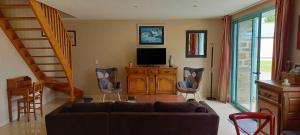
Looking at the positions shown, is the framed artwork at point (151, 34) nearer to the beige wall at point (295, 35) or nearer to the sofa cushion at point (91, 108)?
the beige wall at point (295, 35)

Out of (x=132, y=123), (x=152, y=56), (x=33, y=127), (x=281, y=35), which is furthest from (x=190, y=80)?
(x=33, y=127)

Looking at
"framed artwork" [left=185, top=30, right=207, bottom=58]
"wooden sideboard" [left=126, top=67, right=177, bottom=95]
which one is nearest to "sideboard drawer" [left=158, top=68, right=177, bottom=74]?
"wooden sideboard" [left=126, top=67, right=177, bottom=95]

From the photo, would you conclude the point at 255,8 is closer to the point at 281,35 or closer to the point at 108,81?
the point at 281,35

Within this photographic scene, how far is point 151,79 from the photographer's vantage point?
657 centimetres

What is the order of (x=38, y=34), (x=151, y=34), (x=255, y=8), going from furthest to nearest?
(x=151, y=34) < (x=38, y=34) < (x=255, y=8)

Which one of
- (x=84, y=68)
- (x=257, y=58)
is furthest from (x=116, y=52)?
(x=257, y=58)

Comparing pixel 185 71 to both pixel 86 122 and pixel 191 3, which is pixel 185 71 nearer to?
pixel 191 3

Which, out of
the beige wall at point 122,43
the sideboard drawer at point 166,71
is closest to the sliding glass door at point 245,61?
the beige wall at point 122,43

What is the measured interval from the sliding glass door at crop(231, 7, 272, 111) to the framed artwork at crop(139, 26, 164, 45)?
2037 mm

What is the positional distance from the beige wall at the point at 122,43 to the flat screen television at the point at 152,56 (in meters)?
0.31

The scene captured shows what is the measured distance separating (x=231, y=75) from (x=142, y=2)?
3307mm

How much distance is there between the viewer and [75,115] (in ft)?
9.57

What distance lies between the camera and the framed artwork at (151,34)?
6.92m

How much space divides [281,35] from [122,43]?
4.46m
